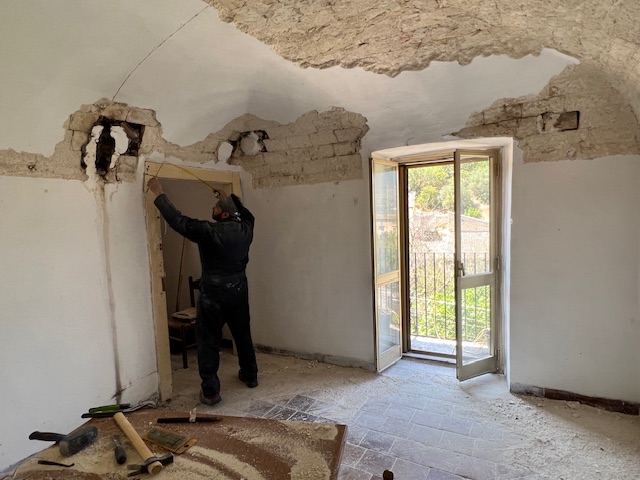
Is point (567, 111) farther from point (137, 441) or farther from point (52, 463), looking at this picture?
point (52, 463)

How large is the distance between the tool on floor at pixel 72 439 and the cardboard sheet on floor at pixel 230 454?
0.08 feet

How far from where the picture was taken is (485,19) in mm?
2102

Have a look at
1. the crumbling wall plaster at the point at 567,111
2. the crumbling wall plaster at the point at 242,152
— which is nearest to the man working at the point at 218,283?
the crumbling wall plaster at the point at 242,152

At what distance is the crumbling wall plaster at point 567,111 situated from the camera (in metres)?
2.58

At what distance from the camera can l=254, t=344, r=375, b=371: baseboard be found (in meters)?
3.72

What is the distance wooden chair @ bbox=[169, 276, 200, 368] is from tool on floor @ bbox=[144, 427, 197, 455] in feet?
8.00

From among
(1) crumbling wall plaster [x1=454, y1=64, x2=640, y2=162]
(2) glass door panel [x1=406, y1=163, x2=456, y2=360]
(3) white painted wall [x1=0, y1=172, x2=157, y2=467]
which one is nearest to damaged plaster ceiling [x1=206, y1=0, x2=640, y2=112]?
(1) crumbling wall plaster [x1=454, y1=64, x2=640, y2=162]

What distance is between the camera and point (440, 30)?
2.27 metres

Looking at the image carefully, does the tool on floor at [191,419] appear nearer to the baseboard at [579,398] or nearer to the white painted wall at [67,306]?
the white painted wall at [67,306]

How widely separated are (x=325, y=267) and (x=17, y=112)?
2.73 metres

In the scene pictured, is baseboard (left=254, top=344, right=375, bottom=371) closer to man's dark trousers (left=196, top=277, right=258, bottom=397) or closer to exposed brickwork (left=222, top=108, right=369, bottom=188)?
man's dark trousers (left=196, top=277, right=258, bottom=397)

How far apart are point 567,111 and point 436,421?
257 cm

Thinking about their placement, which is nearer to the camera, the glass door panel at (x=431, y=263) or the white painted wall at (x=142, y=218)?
the white painted wall at (x=142, y=218)

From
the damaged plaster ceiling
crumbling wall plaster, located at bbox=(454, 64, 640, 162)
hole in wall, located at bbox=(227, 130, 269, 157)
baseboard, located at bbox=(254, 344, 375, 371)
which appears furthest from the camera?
hole in wall, located at bbox=(227, 130, 269, 157)
